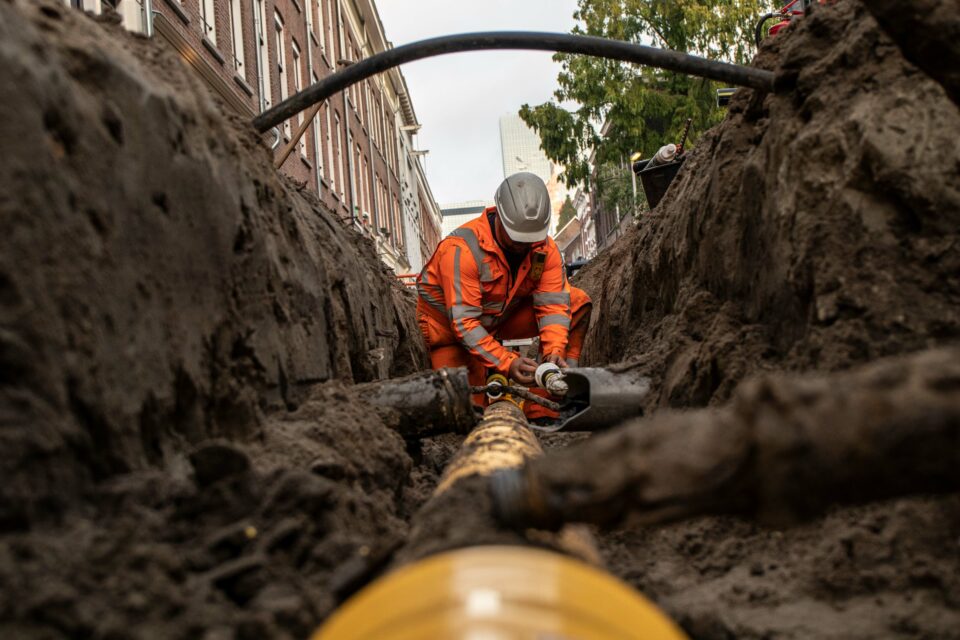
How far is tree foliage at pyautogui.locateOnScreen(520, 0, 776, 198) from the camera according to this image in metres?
17.6

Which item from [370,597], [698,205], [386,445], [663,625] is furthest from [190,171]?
[698,205]

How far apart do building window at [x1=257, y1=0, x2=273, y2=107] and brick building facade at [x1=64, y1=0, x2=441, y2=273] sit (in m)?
0.03

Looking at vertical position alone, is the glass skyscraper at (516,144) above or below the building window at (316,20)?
above

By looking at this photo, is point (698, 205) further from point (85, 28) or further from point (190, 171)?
point (85, 28)

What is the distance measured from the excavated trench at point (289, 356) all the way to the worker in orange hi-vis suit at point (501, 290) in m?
2.05

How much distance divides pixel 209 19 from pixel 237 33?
164 cm

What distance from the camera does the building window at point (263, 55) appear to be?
633 inches

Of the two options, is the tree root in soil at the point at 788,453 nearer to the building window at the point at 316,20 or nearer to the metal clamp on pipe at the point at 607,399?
the metal clamp on pipe at the point at 607,399

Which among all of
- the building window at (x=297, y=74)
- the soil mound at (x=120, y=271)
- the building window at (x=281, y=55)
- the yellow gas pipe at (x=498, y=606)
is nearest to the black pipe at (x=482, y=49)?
the soil mound at (x=120, y=271)

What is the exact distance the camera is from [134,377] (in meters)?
2.03

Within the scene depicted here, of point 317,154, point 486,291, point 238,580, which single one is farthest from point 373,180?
point 238,580

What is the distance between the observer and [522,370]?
5.88 meters

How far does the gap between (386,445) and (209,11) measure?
12.4 metres

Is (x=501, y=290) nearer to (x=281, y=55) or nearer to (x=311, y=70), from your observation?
(x=281, y=55)
